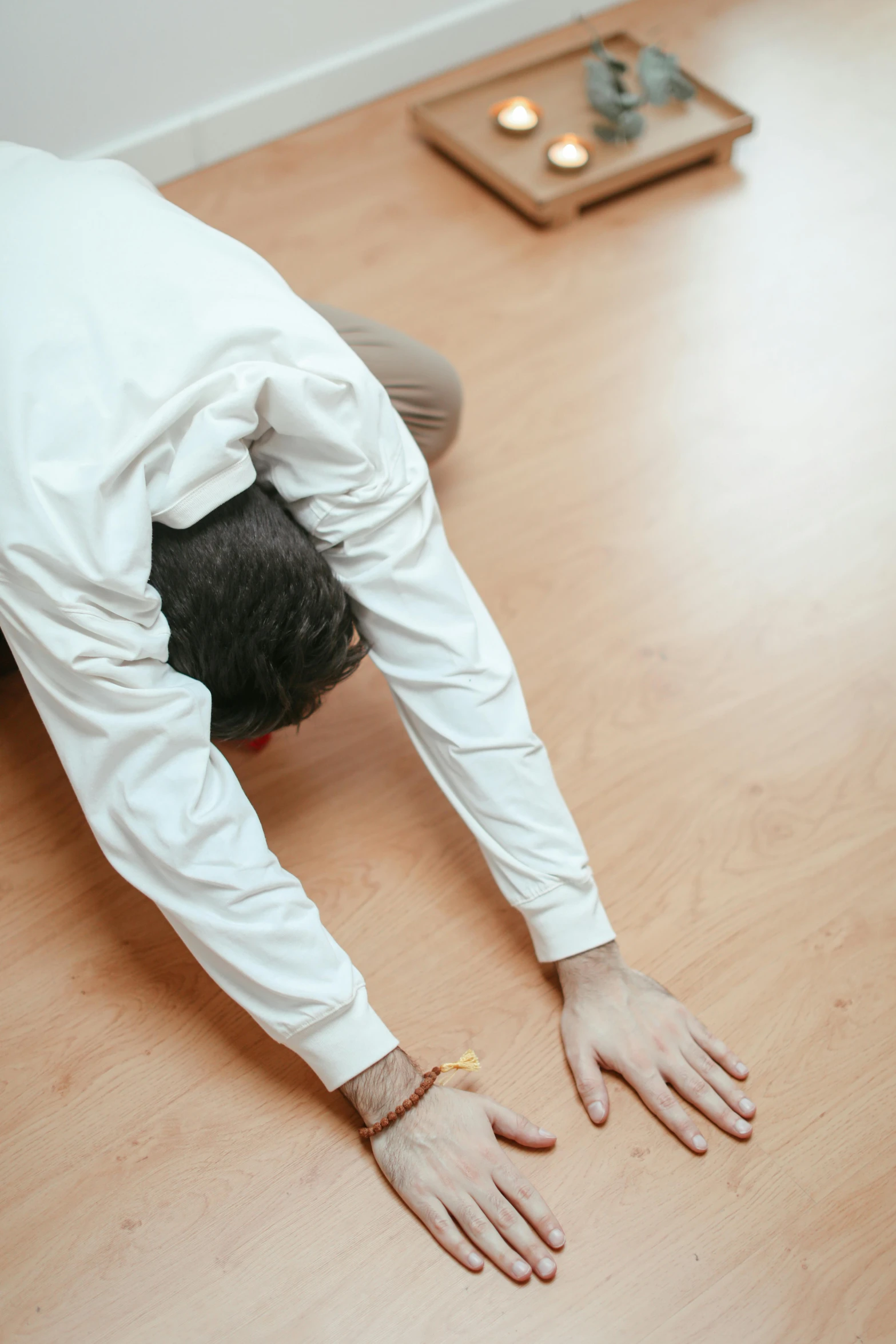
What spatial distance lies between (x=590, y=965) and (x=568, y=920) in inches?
2.2

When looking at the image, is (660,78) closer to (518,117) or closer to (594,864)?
(518,117)

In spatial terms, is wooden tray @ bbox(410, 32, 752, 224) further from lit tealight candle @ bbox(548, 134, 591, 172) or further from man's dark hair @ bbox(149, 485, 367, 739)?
man's dark hair @ bbox(149, 485, 367, 739)

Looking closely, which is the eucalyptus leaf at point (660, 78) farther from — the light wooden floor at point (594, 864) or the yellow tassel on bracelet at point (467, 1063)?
the yellow tassel on bracelet at point (467, 1063)

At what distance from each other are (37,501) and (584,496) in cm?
94

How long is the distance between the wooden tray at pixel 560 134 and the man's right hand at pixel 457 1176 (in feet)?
5.10

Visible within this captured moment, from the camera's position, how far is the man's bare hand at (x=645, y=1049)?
1.06 metres

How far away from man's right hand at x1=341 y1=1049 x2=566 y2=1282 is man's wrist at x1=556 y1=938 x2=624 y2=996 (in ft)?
0.51

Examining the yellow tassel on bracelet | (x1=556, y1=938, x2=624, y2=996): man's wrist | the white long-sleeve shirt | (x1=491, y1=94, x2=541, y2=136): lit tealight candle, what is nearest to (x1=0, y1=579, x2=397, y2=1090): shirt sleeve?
the white long-sleeve shirt

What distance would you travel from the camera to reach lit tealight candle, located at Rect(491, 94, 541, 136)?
2129 millimetres

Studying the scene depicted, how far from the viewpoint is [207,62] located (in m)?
2.12

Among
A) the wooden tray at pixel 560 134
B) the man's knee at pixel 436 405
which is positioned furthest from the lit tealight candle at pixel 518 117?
the man's knee at pixel 436 405

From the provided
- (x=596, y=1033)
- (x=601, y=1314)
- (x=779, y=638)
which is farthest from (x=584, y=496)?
(x=601, y=1314)

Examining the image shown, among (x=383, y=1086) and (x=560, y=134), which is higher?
(x=560, y=134)

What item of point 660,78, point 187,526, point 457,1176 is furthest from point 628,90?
point 457,1176
